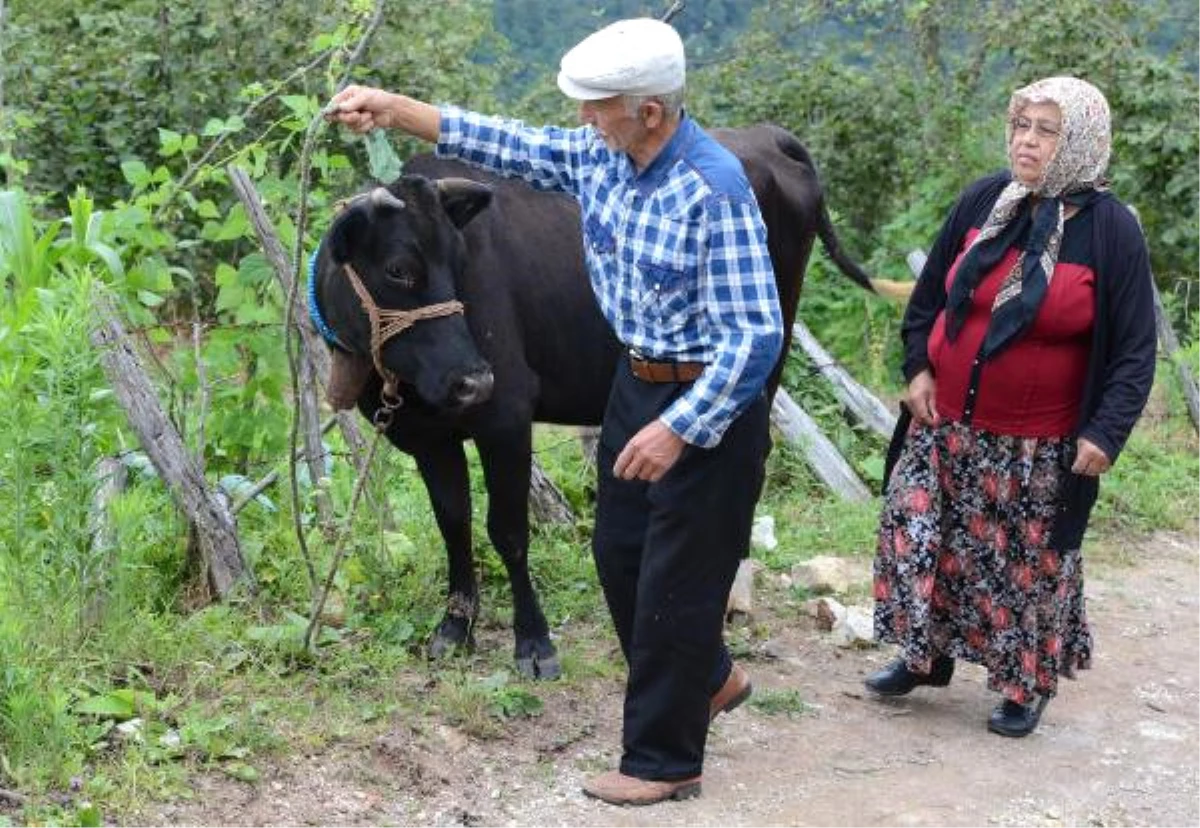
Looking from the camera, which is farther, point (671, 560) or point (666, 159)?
point (671, 560)

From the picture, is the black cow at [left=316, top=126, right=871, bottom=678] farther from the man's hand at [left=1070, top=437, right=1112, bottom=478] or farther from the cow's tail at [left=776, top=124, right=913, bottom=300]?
the man's hand at [left=1070, top=437, right=1112, bottom=478]

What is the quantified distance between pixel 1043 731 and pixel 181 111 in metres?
6.79

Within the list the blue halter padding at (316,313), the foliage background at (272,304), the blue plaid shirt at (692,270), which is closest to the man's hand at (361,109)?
the foliage background at (272,304)

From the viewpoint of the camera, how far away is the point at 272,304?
604 cm

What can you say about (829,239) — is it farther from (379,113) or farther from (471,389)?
(379,113)

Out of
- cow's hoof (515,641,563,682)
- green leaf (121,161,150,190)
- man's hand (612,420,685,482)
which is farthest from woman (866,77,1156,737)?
green leaf (121,161,150,190)

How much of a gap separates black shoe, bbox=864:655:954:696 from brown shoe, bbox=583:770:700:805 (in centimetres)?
114

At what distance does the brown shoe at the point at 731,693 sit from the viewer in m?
5.09

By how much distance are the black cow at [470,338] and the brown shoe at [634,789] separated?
86 centimetres

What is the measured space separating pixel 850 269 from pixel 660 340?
2.84 metres

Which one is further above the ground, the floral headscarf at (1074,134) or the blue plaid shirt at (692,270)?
the floral headscarf at (1074,134)

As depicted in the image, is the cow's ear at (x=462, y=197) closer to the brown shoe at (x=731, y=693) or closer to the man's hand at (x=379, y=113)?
the man's hand at (x=379, y=113)

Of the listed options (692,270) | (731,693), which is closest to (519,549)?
(731,693)

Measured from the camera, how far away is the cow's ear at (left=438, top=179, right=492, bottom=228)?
5148mm
